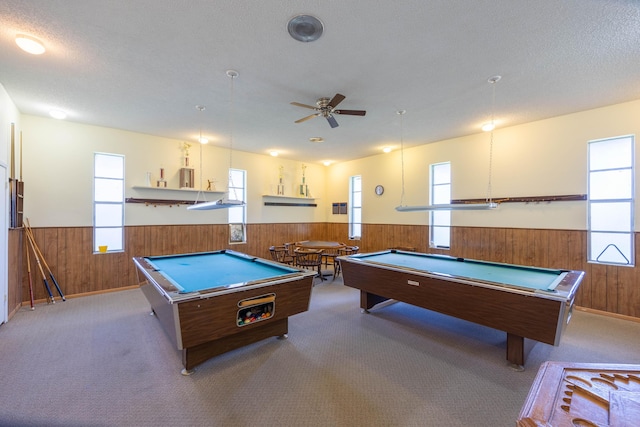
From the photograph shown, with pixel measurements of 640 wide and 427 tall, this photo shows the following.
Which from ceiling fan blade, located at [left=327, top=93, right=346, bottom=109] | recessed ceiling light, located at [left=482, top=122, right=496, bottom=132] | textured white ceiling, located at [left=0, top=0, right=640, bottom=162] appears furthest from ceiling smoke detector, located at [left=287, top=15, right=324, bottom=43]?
recessed ceiling light, located at [left=482, top=122, right=496, bottom=132]

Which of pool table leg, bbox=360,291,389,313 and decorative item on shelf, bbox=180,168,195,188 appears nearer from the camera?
pool table leg, bbox=360,291,389,313

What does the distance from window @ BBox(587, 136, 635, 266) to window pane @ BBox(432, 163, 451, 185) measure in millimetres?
2003

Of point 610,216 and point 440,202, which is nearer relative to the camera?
point 610,216

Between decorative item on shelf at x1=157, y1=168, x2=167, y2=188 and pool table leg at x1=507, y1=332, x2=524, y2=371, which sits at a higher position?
decorative item on shelf at x1=157, y1=168, x2=167, y2=188

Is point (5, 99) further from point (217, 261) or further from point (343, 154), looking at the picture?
point (343, 154)

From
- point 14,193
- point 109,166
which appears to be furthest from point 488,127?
point 14,193

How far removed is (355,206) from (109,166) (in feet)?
17.1

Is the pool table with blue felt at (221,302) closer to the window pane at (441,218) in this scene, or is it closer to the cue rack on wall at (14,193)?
the cue rack on wall at (14,193)

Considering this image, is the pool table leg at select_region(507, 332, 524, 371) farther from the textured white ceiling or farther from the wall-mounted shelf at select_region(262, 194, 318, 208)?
the wall-mounted shelf at select_region(262, 194, 318, 208)

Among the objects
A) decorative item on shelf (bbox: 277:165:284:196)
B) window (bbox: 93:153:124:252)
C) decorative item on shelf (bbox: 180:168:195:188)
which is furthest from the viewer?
decorative item on shelf (bbox: 277:165:284:196)

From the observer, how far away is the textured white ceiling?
6.68 ft

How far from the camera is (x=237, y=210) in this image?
6.32m

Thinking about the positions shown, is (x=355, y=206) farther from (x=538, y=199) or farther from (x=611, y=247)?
(x=611, y=247)

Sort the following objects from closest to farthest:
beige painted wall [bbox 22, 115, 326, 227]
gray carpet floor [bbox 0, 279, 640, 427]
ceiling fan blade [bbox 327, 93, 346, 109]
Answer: gray carpet floor [bbox 0, 279, 640, 427] < ceiling fan blade [bbox 327, 93, 346, 109] < beige painted wall [bbox 22, 115, 326, 227]
